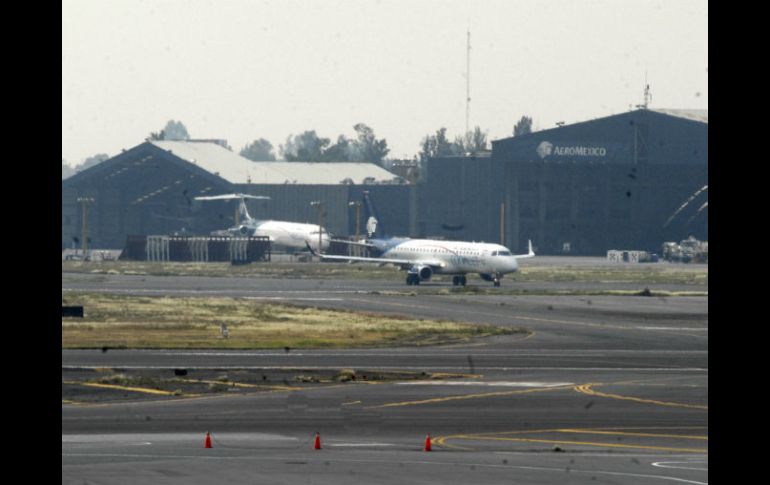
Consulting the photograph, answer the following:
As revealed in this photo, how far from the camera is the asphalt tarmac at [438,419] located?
2894cm

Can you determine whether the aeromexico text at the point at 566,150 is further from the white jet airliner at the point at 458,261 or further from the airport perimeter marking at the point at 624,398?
the airport perimeter marking at the point at 624,398

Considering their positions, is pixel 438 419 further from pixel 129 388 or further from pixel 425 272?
pixel 425 272

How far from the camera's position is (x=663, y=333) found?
76312 millimetres

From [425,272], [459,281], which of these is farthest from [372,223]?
[459,281]

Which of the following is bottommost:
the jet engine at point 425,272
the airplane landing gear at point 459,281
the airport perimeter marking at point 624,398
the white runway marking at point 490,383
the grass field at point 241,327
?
the airport perimeter marking at point 624,398

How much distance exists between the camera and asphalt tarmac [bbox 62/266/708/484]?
2894 centimetres

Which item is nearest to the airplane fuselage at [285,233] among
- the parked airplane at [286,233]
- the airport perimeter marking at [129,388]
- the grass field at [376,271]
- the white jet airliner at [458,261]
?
the parked airplane at [286,233]

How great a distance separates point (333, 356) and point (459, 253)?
6157cm

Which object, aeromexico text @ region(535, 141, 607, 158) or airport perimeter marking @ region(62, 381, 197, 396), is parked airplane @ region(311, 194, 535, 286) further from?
aeromexico text @ region(535, 141, 607, 158)

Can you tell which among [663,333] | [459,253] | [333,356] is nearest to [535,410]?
[333,356]

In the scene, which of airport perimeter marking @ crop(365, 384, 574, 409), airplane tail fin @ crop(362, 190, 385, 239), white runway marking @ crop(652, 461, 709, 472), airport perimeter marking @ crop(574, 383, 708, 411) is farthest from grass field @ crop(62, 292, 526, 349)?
airplane tail fin @ crop(362, 190, 385, 239)

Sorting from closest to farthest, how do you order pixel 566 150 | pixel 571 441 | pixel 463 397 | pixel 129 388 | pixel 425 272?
pixel 571 441, pixel 463 397, pixel 129 388, pixel 425 272, pixel 566 150

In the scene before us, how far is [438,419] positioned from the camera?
4019 centimetres
